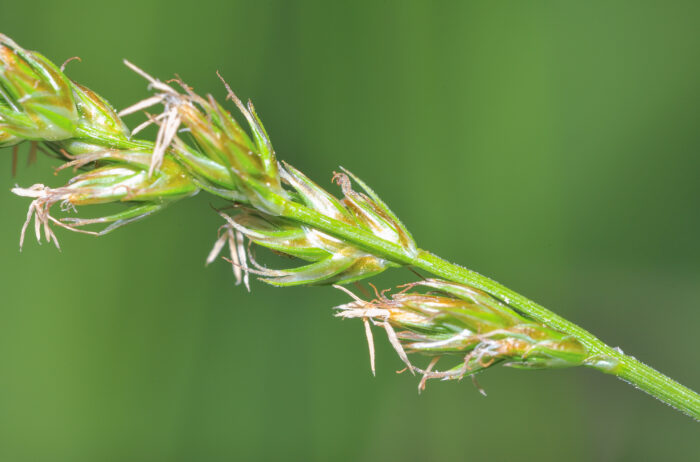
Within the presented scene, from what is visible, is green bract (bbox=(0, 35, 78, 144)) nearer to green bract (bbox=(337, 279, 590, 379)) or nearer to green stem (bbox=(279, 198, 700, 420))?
green stem (bbox=(279, 198, 700, 420))

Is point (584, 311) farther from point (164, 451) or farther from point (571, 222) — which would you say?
point (164, 451)

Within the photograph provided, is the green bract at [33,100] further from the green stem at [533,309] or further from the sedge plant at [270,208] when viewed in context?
the green stem at [533,309]

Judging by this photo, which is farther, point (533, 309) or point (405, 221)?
point (405, 221)

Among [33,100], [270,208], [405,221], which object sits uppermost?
[33,100]

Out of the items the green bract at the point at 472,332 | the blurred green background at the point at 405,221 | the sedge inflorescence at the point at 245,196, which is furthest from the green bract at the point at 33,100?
the blurred green background at the point at 405,221

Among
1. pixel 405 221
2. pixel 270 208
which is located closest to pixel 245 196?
pixel 270 208

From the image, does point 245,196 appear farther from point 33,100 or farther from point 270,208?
point 33,100

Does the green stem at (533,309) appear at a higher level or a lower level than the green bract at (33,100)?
lower
